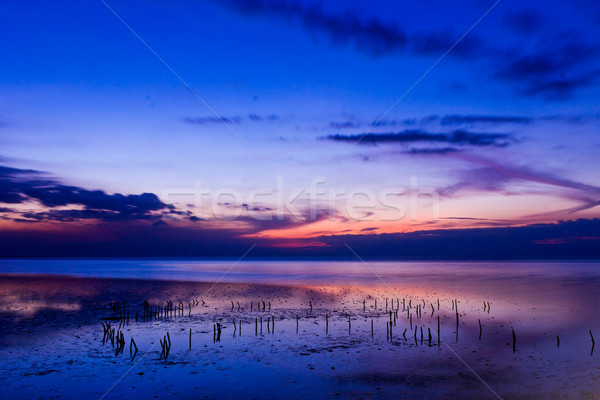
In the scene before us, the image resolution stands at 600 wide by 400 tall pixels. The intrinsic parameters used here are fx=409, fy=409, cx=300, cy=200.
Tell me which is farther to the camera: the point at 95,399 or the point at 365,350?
the point at 365,350

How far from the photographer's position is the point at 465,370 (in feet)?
52.3

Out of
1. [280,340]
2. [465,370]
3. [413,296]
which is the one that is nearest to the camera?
[465,370]

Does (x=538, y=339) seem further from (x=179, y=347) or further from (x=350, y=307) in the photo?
(x=179, y=347)

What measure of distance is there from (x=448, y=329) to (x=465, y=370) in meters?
8.32

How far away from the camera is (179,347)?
19.0 m

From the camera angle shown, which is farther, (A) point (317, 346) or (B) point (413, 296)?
(B) point (413, 296)

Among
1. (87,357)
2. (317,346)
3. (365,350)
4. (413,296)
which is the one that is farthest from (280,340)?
(413,296)

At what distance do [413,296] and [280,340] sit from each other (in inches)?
980

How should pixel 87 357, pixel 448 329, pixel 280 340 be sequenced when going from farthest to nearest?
pixel 448 329 → pixel 280 340 → pixel 87 357

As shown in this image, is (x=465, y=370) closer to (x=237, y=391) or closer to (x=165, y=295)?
(x=237, y=391)

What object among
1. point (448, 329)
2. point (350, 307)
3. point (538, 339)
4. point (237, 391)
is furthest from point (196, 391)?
point (350, 307)

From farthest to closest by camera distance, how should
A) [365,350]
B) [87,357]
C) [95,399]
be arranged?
1. [365,350]
2. [87,357]
3. [95,399]

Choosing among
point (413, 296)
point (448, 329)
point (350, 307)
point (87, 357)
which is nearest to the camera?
point (87, 357)

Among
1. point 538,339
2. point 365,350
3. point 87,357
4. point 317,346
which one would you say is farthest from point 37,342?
point 538,339
